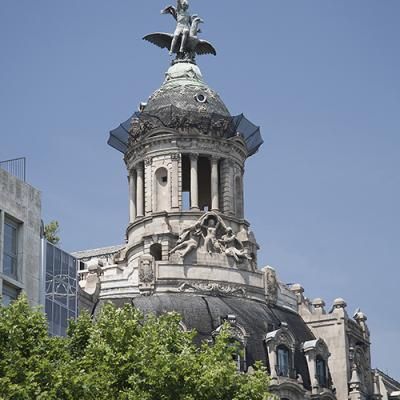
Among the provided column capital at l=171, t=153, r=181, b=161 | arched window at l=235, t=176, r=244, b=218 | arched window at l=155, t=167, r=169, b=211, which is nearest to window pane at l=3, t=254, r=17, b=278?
arched window at l=155, t=167, r=169, b=211

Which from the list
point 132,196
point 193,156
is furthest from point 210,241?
point 132,196

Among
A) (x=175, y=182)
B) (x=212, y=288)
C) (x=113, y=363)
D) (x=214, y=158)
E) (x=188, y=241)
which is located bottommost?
(x=113, y=363)

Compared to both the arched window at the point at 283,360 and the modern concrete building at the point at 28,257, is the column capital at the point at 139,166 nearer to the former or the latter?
the arched window at the point at 283,360

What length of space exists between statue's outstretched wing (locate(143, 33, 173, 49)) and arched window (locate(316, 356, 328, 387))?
27259mm

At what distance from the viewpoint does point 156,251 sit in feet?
345

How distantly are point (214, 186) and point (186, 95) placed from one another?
7096mm

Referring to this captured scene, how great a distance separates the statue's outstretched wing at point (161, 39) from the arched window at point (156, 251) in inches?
706

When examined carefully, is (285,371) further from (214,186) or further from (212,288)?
(214,186)

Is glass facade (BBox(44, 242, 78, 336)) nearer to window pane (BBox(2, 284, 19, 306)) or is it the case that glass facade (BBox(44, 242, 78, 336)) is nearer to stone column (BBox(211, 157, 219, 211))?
window pane (BBox(2, 284, 19, 306))

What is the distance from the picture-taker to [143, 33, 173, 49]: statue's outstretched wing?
115562 mm

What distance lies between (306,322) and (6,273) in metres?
45.6

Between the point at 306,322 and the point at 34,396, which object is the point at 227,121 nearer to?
the point at 306,322

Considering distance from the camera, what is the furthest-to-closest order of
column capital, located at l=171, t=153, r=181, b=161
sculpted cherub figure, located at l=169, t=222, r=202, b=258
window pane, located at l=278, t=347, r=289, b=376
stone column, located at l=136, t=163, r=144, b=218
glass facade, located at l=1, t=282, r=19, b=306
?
stone column, located at l=136, t=163, r=144, b=218 < column capital, located at l=171, t=153, r=181, b=161 < sculpted cherub figure, located at l=169, t=222, r=202, b=258 < window pane, located at l=278, t=347, r=289, b=376 < glass facade, located at l=1, t=282, r=19, b=306

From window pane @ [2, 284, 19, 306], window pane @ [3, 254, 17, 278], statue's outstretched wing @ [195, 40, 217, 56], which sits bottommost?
window pane @ [2, 284, 19, 306]
